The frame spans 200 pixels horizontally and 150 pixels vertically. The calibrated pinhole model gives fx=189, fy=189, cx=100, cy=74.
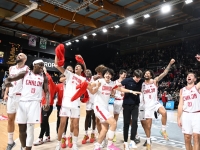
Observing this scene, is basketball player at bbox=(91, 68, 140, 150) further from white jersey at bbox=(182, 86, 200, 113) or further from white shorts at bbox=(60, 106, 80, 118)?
white jersey at bbox=(182, 86, 200, 113)

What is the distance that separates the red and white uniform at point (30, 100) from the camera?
306cm

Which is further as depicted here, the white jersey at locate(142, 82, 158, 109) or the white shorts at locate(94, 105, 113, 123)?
the white jersey at locate(142, 82, 158, 109)

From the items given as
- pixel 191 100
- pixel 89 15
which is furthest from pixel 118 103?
pixel 89 15

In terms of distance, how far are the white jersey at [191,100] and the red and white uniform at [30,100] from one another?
2.49 m

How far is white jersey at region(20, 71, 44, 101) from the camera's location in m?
3.14

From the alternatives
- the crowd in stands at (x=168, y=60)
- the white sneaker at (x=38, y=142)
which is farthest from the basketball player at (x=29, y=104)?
the crowd in stands at (x=168, y=60)

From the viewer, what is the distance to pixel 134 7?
11727 mm

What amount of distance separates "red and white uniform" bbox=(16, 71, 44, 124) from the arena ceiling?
7.34 m

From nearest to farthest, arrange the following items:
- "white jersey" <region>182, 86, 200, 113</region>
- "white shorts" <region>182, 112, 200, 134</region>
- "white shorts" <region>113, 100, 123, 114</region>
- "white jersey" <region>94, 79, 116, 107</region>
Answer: "white shorts" <region>182, 112, 200, 134</region>
"white jersey" <region>182, 86, 200, 113</region>
"white jersey" <region>94, 79, 116, 107</region>
"white shorts" <region>113, 100, 123, 114</region>

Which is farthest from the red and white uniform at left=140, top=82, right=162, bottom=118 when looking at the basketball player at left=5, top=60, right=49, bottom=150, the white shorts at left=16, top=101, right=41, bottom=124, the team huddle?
the white shorts at left=16, top=101, right=41, bottom=124

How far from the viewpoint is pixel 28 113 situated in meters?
3.07

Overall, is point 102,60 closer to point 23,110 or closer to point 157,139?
point 157,139

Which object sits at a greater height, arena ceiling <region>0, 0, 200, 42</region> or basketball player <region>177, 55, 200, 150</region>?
arena ceiling <region>0, 0, 200, 42</region>

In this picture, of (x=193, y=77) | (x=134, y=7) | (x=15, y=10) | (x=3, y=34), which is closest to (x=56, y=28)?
(x=15, y=10)
